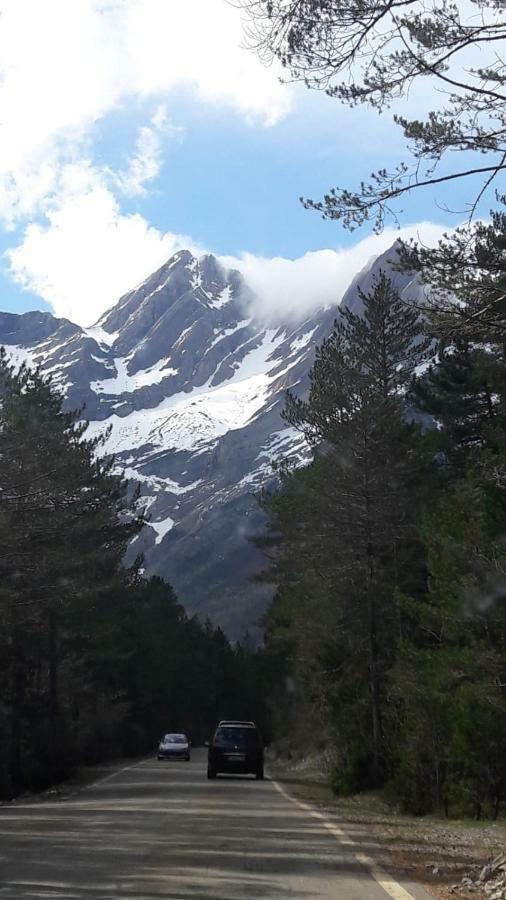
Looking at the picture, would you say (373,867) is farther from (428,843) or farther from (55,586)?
(55,586)

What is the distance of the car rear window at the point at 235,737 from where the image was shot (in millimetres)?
31312

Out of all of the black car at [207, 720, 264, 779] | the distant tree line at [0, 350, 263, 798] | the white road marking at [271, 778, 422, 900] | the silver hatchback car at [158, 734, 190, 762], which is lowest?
the silver hatchback car at [158, 734, 190, 762]

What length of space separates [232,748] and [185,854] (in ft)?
66.2

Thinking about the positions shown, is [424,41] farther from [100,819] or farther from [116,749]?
[116,749]

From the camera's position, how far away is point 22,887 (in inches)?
365

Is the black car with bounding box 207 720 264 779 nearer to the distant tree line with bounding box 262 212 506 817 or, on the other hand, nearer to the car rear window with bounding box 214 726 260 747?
the car rear window with bounding box 214 726 260 747

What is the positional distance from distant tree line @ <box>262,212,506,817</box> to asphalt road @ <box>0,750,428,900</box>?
2.99 metres

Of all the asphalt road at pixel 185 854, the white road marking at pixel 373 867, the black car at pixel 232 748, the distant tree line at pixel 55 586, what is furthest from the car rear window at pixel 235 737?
the white road marking at pixel 373 867

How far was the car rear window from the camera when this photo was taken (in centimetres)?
3131

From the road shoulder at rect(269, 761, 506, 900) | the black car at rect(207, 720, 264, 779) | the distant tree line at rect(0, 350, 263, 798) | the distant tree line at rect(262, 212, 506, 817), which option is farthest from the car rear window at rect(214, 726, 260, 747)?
the road shoulder at rect(269, 761, 506, 900)

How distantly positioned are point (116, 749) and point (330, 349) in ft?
107

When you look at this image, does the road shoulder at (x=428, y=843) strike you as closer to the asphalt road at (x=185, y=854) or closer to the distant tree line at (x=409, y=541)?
the asphalt road at (x=185, y=854)

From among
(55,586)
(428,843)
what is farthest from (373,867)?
(55,586)

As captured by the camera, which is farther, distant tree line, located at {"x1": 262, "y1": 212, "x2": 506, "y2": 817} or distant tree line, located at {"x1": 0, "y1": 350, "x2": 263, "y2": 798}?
distant tree line, located at {"x1": 0, "y1": 350, "x2": 263, "y2": 798}
